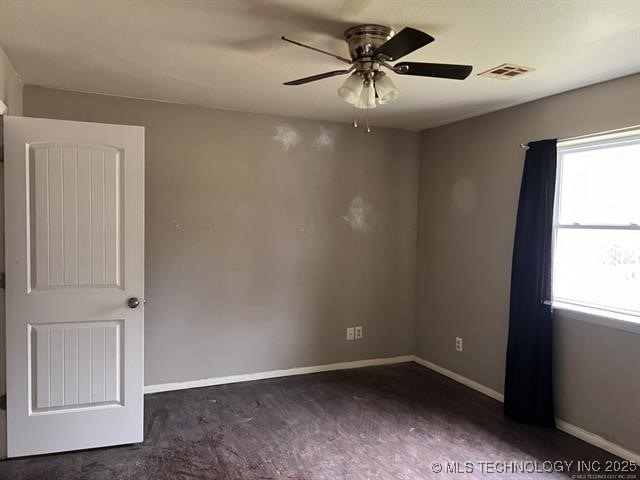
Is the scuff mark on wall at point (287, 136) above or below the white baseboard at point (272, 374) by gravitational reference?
above

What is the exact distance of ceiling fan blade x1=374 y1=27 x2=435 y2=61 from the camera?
5.62 ft

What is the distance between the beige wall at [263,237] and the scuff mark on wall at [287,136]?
0.01 metres

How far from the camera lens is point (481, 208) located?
152 inches

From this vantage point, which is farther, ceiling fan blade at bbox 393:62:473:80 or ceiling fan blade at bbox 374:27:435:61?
ceiling fan blade at bbox 393:62:473:80

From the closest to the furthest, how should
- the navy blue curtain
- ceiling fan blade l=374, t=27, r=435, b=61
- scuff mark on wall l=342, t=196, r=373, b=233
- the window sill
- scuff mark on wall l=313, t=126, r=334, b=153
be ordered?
ceiling fan blade l=374, t=27, r=435, b=61, the window sill, the navy blue curtain, scuff mark on wall l=313, t=126, r=334, b=153, scuff mark on wall l=342, t=196, r=373, b=233

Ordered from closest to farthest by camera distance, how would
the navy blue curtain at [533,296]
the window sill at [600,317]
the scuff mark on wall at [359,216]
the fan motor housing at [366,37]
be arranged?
the fan motor housing at [366,37] → the window sill at [600,317] → the navy blue curtain at [533,296] → the scuff mark on wall at [359,216]

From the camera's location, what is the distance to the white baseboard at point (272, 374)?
3760 mm

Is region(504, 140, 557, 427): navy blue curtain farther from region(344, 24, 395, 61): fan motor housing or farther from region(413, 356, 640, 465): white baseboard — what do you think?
region(344, 24, 395, 61): fan motor housing

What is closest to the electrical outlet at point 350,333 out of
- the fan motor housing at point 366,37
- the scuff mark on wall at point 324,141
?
the scuff mark on wall at point 324,141

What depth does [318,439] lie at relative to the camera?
2992 millimetres

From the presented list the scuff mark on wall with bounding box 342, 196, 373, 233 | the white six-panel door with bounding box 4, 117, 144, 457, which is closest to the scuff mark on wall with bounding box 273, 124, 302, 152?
the scuff mark on wall with bounding box 342, 196, 373, 233

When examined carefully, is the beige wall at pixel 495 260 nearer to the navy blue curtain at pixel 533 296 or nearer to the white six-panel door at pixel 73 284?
the navy blue curtain at pixel 533 296

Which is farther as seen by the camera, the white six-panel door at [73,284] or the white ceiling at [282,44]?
the white six-panel door at [73,284]

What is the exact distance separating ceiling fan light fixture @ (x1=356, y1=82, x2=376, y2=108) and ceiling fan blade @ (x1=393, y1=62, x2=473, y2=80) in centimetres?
18
